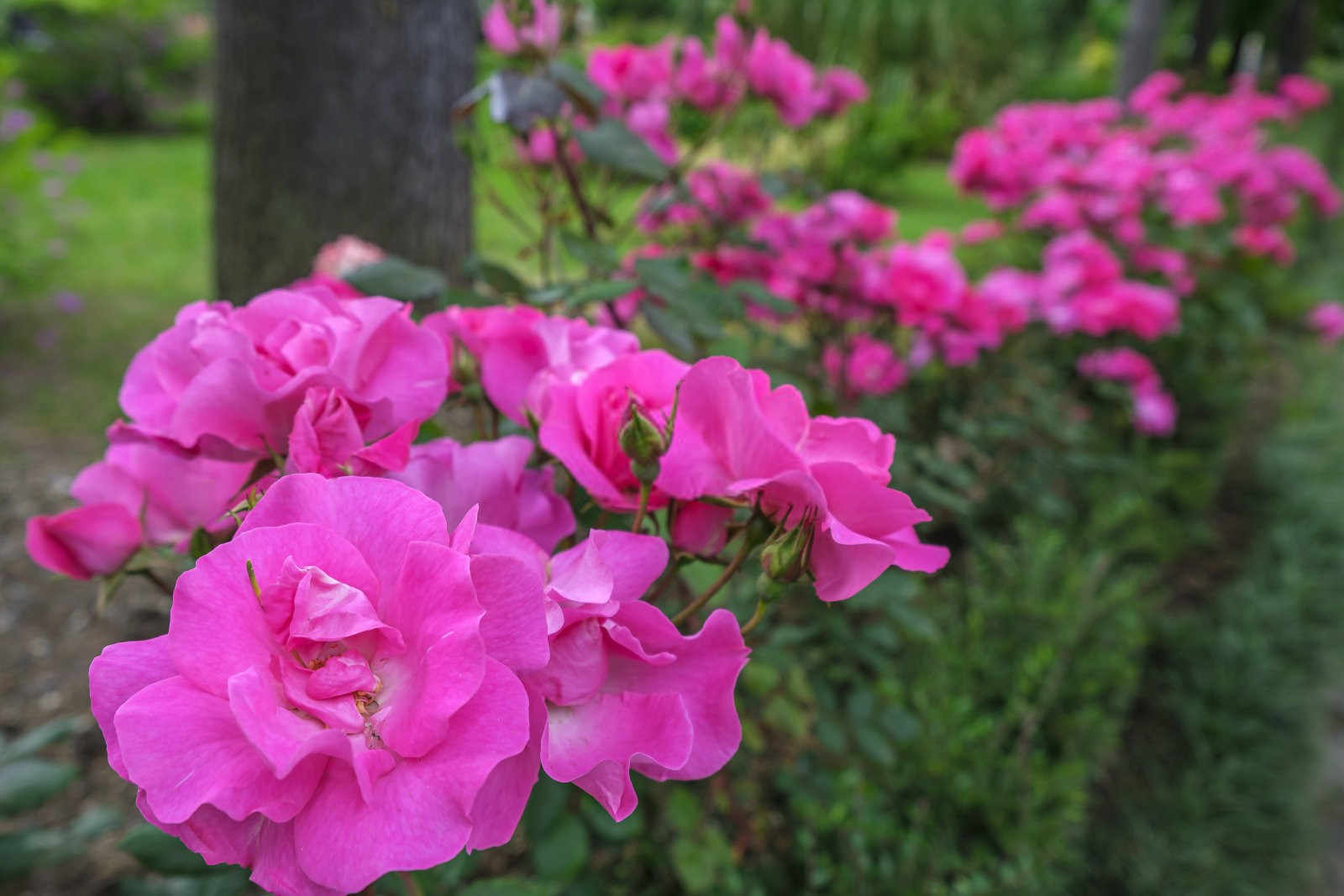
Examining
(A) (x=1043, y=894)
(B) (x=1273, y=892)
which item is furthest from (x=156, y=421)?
(B) (x=1273, y=892)

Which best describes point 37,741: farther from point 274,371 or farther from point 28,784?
point 274,371

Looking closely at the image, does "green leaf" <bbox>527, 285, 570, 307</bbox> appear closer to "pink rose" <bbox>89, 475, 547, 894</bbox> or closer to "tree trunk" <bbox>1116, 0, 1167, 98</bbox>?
"pink rose" <bbox>89, 475, 547, 894</bbox>

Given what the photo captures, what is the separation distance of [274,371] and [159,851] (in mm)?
488

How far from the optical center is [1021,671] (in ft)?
5.06

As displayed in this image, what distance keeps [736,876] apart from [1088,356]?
5.89ft

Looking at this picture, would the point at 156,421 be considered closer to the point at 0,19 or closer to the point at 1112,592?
the point at 1112,592

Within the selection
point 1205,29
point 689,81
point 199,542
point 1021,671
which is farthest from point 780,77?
point 1205,29

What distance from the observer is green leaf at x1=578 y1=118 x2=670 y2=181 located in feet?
2.99

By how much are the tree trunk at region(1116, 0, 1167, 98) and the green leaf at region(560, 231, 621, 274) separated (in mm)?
5493

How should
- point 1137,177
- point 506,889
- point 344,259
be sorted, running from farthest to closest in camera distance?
point 1137,177, point 344,259, point 506,889

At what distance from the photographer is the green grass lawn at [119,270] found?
11.4ft

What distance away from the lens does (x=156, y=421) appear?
499 mm

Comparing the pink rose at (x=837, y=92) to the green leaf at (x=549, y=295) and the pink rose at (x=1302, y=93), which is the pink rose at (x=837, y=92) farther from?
the pink rose at (x=1302, y=93)

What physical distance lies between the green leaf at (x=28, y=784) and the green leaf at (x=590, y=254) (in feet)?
2.66
